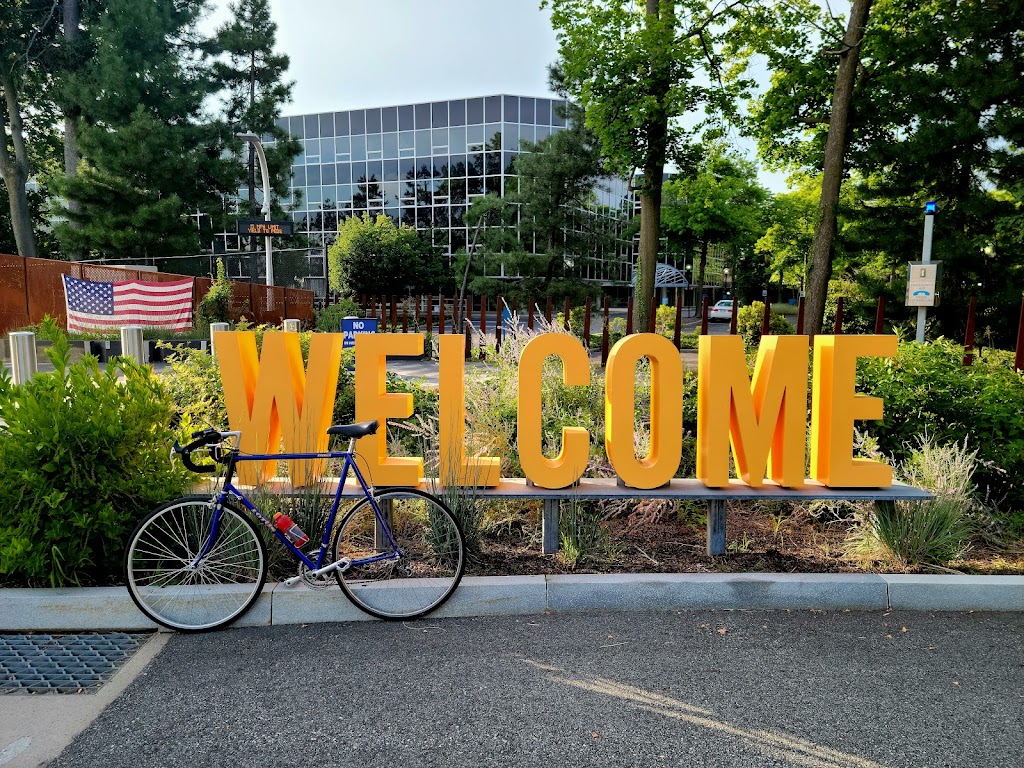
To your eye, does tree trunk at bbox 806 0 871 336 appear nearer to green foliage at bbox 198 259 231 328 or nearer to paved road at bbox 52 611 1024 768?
paved road at bbox 52 611 1024 768

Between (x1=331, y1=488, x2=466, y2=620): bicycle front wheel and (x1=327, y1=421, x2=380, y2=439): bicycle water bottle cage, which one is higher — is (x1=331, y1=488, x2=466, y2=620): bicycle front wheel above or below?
below

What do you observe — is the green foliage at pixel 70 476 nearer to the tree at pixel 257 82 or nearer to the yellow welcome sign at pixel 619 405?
the yellow welcome sign at pixel 619 405

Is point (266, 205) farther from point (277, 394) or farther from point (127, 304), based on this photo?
point (277, 394)

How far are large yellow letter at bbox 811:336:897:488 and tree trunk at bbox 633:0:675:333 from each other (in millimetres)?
7495

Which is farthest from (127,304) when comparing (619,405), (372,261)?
(372,261)

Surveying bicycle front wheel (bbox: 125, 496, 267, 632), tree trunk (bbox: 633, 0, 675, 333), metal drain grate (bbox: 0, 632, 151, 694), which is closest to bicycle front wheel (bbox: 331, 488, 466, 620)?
bicycle front wheel (bbox: 125, 496, 267, 632)

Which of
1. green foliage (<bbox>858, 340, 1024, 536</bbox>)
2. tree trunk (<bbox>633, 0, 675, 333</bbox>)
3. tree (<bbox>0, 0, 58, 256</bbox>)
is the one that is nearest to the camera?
green foliage (<bbox>858, 340, 1024, 536</bbox>)

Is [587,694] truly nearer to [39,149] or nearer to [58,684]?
[58,684]

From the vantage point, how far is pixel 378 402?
4906mm

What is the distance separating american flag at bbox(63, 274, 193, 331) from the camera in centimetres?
1703

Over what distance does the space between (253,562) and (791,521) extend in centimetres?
384

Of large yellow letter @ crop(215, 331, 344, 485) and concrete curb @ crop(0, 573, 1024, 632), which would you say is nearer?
concrete curb @ crop(0, 573, 1024, 632)

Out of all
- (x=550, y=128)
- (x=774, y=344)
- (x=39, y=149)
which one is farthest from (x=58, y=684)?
(x=550, y=128)

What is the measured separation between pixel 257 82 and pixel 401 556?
3701 cm
